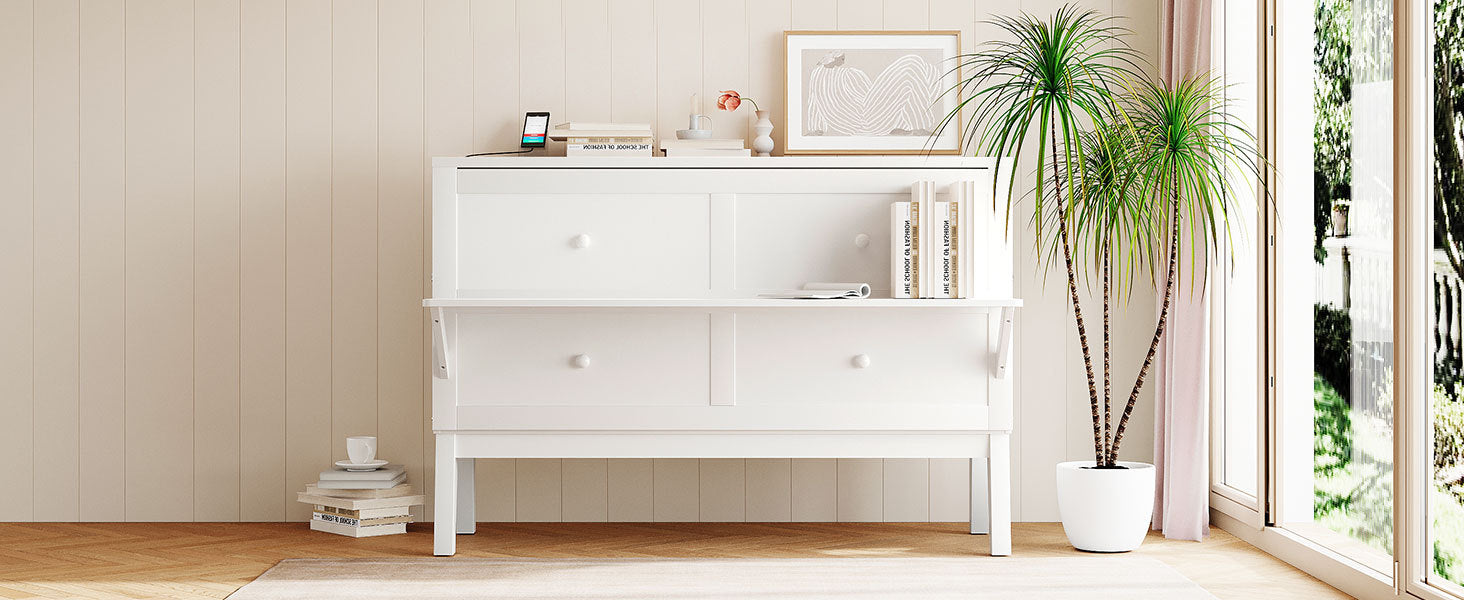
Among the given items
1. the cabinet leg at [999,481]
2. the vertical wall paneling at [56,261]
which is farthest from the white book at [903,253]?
the vertical wall paneling at [56,261]

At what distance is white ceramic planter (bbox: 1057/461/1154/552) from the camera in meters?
3.13

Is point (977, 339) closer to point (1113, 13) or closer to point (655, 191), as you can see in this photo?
point (655, 191)

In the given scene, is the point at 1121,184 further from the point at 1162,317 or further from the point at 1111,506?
the point at 1111,506

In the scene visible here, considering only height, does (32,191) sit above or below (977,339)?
above

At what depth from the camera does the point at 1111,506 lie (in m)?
3.13

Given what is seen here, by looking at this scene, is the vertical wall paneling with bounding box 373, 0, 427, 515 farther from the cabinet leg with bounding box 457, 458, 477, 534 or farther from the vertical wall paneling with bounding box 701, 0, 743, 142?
the vertical wall paneling with bounding box 701, 0, 743, 142

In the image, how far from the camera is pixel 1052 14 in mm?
3730

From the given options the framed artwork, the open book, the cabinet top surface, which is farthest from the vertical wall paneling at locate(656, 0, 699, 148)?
the open book

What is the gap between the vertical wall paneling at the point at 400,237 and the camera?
3684 mm

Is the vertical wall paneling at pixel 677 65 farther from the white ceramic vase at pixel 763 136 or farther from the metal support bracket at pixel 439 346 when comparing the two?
the metal support bracket at pixel 439 346

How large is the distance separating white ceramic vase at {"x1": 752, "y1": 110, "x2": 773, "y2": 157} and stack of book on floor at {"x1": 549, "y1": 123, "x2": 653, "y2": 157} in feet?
1.30

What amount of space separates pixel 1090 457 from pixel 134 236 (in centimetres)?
310

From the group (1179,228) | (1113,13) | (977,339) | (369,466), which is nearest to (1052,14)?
(1113,13)

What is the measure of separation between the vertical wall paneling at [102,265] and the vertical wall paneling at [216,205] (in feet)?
0.77
